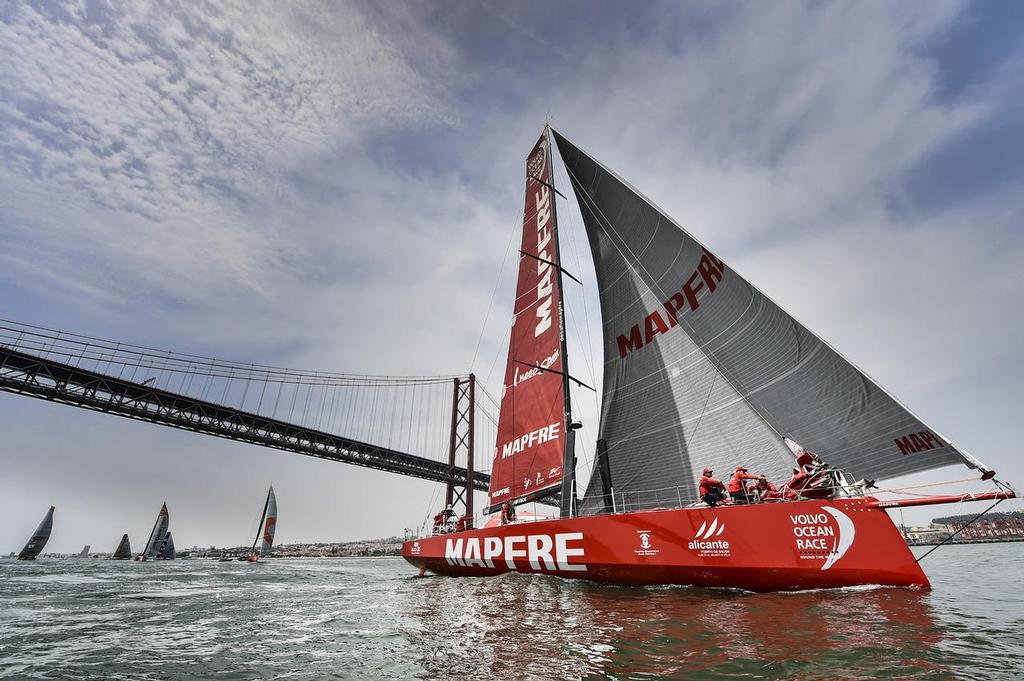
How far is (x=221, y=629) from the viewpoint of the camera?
3689 mm

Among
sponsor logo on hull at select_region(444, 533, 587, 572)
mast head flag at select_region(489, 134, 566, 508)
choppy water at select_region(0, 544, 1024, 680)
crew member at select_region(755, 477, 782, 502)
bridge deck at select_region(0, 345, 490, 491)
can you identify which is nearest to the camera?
choppy water at select_region(0, 544, 1024, 680)

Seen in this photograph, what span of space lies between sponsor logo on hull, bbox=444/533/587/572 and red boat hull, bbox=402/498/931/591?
17 mm

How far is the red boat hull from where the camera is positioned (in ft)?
12.3

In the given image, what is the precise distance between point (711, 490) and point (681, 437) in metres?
1.74

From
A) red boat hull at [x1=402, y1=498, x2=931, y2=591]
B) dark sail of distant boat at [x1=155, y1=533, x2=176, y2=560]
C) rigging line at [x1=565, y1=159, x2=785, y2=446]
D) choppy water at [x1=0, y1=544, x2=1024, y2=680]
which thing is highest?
rigging line at [x1=565, y1=159, x2=785, y2=446]

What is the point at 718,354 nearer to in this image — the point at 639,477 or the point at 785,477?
the point at 785,477

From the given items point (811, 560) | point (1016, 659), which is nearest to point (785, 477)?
point (811, 560)

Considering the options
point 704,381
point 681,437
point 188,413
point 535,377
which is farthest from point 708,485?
point 188,413

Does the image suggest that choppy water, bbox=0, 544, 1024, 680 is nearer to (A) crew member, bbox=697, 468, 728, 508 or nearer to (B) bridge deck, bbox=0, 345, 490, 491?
(A) crew member, bbox=697, 468, 728, 508

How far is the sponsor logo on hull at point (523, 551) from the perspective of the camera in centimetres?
549

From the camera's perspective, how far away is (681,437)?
21.0 ft

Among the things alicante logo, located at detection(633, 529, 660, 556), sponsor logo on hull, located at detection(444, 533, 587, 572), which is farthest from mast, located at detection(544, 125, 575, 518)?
alicante logo, located at detection(633, 529, 660, 556)

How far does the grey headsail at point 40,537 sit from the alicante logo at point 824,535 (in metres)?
44.6

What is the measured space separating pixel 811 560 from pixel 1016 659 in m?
1.71
